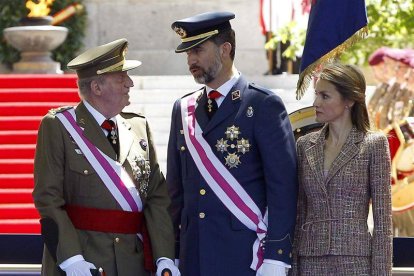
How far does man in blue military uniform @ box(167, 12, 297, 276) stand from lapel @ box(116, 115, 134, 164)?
235 mm

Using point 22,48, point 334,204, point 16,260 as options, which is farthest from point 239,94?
point 22,48

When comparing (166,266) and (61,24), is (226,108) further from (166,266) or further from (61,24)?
(61,24)

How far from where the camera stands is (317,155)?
18.2ft

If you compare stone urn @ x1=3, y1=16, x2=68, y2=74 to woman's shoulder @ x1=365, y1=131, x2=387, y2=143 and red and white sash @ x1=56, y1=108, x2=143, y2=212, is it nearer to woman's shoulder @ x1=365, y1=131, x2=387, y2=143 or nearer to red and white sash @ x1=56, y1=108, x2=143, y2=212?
red and white sash @ x1=56, y1=108, x2=143, y2=212

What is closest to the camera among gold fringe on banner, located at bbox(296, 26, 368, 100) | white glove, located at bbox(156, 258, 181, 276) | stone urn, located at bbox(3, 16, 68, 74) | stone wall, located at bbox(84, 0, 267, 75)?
white glove, located at bbox(156, 258, 181, 276)

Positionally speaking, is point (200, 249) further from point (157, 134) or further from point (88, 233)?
point (157, 134)

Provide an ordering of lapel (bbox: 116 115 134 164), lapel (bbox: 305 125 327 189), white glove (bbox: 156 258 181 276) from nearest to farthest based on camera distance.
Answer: lapel (bbox: 305 125 327 189) → white glove (bbox: 156 258 181 276) → lapel (bbox: 116 115 134 164)

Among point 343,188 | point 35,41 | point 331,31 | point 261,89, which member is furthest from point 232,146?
point 35,41

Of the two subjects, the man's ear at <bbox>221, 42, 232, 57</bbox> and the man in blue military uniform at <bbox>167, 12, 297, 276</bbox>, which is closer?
the man in blue military uniform at <bbox>167, 12, 297, 276</bbox>

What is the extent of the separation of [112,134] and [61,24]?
1189 centimetres

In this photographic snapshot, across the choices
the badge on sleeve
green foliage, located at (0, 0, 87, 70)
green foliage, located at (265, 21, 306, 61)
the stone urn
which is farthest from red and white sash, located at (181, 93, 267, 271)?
green foliage, located at (0, 0, 87, 70)

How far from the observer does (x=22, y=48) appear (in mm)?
16297

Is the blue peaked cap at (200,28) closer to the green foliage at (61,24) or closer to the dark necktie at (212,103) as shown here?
the dark necktie at (212,103)

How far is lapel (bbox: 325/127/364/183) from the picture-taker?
5.44 metres
